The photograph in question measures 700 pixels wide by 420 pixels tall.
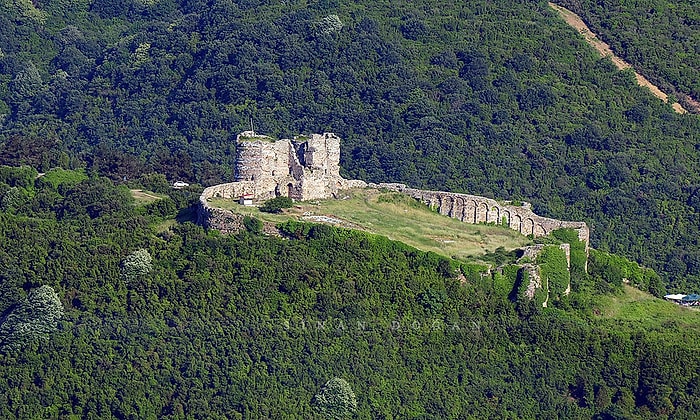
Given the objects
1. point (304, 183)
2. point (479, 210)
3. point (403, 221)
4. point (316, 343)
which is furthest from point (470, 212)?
point (316, 343)

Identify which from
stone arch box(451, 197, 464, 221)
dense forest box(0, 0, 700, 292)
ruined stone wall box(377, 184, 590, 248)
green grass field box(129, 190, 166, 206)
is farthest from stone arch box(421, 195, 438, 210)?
dense forest box(0, 0, 700, 292)

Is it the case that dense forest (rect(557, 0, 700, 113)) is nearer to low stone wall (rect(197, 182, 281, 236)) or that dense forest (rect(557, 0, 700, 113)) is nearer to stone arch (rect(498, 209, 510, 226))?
stone arch (rect(498, 209, 510, 226))

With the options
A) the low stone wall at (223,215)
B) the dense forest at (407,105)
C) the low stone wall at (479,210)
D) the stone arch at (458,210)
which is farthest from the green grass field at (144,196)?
the stone arch at (458,210)

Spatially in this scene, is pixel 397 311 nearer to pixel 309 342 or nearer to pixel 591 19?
pixel 309 342

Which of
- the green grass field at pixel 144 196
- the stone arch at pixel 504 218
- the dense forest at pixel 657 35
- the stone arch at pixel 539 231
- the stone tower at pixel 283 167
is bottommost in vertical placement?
the green grass field at pixel 144 196

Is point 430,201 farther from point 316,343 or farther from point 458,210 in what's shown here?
point 316,343

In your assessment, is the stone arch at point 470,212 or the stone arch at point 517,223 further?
the stone arch at point 470,212

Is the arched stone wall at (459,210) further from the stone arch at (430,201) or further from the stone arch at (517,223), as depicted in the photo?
the stone arch at (517,223)
